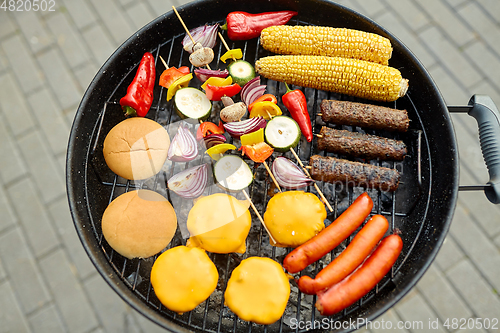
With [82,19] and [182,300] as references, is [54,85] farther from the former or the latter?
[182,300]

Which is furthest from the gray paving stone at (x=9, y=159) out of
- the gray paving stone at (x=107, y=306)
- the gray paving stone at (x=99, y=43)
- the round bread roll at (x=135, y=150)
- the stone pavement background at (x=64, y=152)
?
the round bread roll at (x=135, y=150)

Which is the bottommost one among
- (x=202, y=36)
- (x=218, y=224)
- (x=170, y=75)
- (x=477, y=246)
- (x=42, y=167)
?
(x=477, y=246)

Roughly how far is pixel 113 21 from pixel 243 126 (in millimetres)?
2802

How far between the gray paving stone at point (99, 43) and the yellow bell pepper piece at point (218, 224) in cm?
276

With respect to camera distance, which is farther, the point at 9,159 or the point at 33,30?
the point at 33,30

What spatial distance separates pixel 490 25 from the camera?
14.6ft

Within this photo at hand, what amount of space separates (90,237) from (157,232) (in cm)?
56

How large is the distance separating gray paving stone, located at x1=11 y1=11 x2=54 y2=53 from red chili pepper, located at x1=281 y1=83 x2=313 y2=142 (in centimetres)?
345

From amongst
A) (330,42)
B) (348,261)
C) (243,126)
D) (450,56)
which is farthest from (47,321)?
(450,56)

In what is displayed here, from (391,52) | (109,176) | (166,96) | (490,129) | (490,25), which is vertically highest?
(166,96)

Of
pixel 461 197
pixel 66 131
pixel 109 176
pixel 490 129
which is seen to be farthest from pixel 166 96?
pixel 461 197

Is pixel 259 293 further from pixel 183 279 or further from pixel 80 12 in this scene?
pixel 80 12

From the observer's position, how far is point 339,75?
3.08 m

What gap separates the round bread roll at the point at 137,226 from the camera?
289 cm
